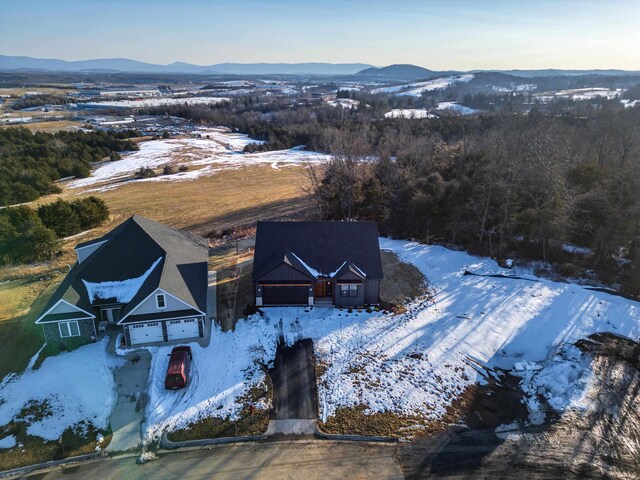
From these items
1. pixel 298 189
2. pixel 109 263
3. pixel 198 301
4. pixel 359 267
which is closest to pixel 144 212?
pixel 298 189

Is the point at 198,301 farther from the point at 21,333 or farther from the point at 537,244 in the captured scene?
the point at 537,244

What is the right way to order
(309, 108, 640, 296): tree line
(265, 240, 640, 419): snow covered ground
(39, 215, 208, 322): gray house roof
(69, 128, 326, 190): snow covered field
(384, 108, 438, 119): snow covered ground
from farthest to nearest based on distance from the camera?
1. (384, 108, 438, 119): snow covered ground
2. (69, 128, 326, 190): snow covered field
3. (309, 108, 640, 296): tree line
4. (39, 215, 208, 322): gray house roof
5. (265, 240, 640, 419): snow covered ground

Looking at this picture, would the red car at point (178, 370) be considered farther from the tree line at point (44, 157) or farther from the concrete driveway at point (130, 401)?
the tree line at point (44, 157)

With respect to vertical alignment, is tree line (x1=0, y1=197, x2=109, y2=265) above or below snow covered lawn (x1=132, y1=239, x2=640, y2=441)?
above

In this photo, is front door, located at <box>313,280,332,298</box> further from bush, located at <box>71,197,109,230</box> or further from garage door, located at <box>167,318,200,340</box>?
bush, located at <box>71,197,109,230</box>

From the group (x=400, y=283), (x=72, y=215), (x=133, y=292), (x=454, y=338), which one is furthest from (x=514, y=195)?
(x=72, y=215)

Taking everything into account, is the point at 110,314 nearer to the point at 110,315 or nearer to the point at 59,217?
the point at 110,315

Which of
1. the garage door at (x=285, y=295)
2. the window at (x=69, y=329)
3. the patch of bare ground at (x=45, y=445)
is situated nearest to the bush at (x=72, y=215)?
the window at (x=69, y=329)

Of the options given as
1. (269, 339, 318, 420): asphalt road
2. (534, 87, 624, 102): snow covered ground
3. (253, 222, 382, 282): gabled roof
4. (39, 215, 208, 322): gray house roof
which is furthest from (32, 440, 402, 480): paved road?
(534, 87, 624, 102): snow covered ground
